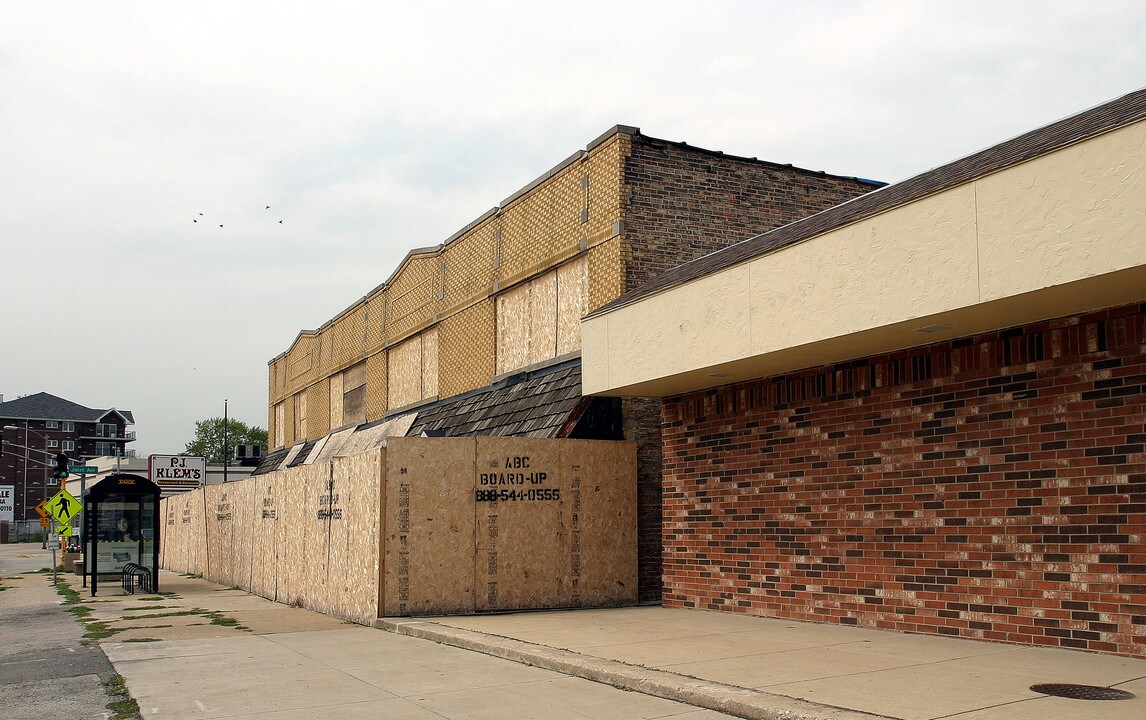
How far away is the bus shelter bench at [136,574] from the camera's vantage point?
23.0m

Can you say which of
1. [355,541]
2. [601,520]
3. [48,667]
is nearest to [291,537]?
[355,541]

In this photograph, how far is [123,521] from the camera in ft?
81.1

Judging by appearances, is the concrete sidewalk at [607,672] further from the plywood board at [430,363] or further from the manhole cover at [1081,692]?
the plywood board at [430,363]

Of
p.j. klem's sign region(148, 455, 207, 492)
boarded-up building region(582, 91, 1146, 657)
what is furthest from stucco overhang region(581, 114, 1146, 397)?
p.j. klem's sign region(148, 455, 207, 492)

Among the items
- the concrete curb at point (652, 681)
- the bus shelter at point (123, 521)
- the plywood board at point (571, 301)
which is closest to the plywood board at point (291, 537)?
the plywood board at point (571, 301)

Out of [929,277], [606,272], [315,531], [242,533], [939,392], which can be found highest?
[606,272]

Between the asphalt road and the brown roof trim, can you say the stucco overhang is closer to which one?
the brown roof trim

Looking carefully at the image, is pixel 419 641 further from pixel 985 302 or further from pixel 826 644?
pixel 985 302

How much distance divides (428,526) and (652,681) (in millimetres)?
6657

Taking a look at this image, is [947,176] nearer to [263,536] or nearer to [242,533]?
[263,536]

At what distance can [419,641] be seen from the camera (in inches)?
A: 512

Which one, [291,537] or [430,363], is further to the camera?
[430,363]

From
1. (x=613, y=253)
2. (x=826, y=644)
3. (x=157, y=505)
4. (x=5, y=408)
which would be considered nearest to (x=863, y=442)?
(x=826, y=644)

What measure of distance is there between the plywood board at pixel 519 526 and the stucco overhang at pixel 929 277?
2462 millimetres
